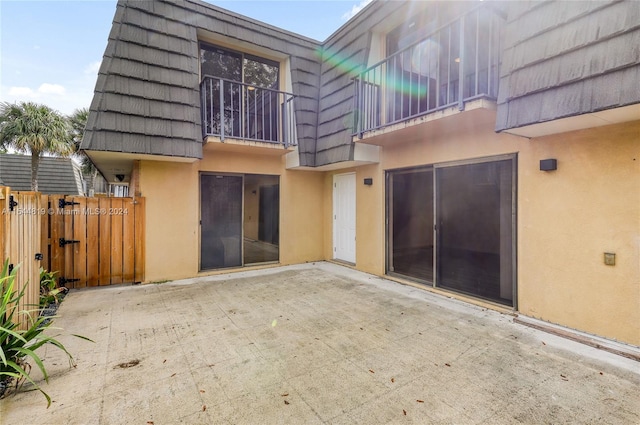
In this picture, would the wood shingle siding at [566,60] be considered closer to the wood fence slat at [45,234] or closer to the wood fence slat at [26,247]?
the wood fence slat at [26,247]

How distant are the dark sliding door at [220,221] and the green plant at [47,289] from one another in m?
2.32

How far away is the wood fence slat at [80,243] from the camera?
4.93 m

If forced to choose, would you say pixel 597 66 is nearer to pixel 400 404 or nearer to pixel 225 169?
pixel 400 404

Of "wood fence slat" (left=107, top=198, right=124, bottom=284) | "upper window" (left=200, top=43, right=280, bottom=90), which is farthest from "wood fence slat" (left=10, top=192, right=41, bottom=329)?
"upper window" (left=200, top=43, right=280, bottom=90)

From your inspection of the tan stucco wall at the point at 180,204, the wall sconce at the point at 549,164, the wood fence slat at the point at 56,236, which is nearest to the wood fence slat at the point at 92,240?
the wood fence slat at the point at 56,236

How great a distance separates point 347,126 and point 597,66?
370 centimetres

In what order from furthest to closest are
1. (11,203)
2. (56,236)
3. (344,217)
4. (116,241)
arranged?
(344,217) → (116,241) → (56,236) → (11,203)

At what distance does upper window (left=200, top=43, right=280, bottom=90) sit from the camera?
245 inches

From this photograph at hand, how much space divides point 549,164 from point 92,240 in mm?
7089

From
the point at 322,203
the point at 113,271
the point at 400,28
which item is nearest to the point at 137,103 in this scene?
the point at 113,271

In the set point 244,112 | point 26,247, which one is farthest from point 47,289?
point 244,112

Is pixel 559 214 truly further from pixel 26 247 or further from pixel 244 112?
pixel 26 247

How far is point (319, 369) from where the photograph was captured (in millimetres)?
2566

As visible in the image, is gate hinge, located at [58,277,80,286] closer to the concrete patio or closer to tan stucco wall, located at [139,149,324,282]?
the concrete patio
